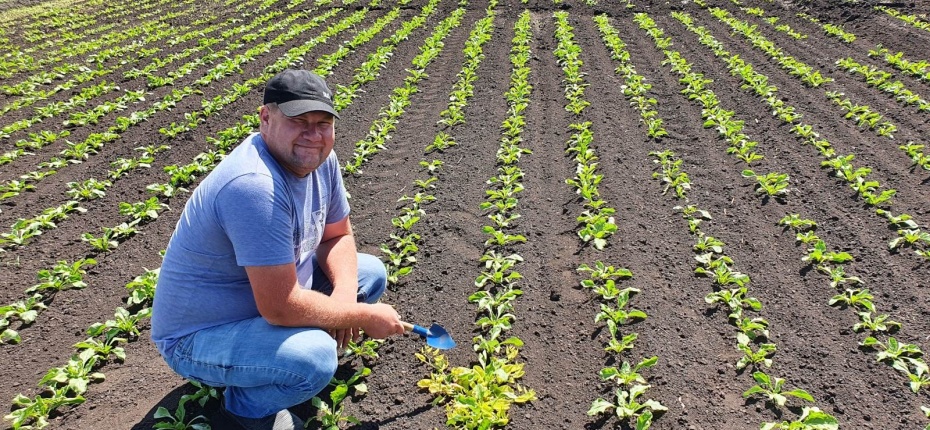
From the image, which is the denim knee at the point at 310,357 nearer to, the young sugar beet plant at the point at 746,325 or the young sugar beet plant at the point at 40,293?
the young sugar beet plant at the point at 746,325

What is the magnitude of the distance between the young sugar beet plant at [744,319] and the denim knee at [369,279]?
210cm

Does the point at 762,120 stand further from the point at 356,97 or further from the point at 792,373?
the point at 356,97

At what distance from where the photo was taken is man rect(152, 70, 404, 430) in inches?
92.5

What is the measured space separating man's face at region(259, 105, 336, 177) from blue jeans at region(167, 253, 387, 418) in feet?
2.42

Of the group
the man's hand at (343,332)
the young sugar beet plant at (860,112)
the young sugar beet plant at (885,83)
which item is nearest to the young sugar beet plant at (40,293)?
the man's hand at (343,332)

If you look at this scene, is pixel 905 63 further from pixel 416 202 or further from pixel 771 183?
pixel 416 202

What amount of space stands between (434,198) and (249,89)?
191 inches

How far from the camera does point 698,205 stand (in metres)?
5.05

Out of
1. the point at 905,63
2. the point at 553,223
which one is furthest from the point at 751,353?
the point at 905,63

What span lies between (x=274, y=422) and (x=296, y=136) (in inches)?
52.8

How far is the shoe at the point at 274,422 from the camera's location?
2699 millimetres

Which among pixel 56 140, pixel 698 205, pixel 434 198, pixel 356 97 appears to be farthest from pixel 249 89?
pixel 698 205

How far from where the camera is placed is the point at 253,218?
7.57ft

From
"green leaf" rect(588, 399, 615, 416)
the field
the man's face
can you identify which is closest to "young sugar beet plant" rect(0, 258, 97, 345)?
the field
